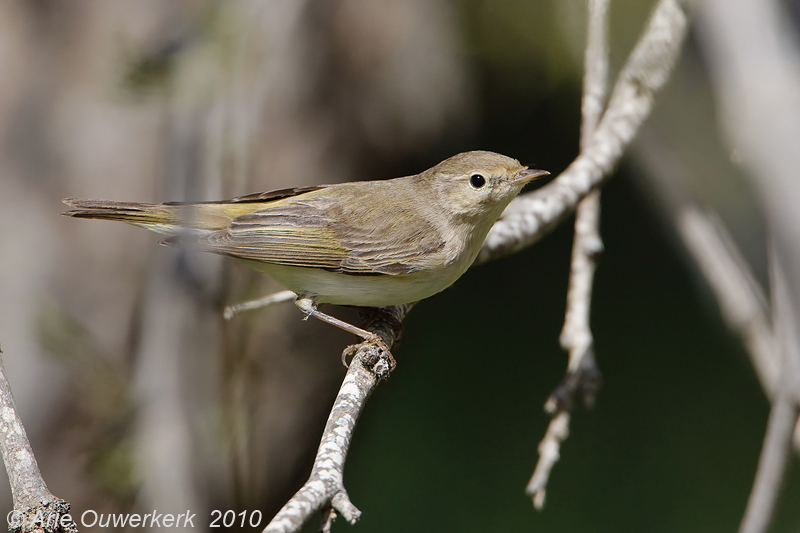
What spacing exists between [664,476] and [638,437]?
30 cm

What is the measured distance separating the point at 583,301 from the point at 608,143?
834mm

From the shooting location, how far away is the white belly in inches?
111

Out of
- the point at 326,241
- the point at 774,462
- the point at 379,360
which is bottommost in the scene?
the point at 379,360

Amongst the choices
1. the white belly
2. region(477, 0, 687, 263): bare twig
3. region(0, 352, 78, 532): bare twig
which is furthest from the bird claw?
region(0, 352, 78, 532): bare twig

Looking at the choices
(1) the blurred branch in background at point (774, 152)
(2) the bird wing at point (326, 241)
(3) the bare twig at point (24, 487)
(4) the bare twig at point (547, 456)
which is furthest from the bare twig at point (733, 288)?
(3) the bare twig at point (24, 487)

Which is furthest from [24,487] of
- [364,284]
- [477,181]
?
[477,181]

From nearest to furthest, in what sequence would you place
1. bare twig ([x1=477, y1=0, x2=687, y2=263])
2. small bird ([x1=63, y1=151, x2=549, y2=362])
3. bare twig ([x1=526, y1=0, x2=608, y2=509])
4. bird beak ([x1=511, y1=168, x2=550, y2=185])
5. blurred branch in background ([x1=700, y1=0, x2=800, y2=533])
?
blurred branch in background ([x1=700, y1=0, x2=800, y2=533]) < bare twig ([x1=526, y1=0, x2=608, y2=509]) < bird beak ([x1=511, y1=168, x2=550, y2=185]) < small bird ([x1=63, y1=151, x2=549, y2=362]) < bare twig ([x1=477, y1=0, x2=687, y2=263])

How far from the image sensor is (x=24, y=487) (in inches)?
62.1

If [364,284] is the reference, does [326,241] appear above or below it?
above

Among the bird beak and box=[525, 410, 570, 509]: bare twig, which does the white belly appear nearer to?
the bird beak

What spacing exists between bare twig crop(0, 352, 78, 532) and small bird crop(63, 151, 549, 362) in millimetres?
1073

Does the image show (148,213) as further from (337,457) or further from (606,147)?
(606,147)

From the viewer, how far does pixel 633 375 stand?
4906 mm

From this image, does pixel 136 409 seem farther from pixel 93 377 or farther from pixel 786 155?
pixel 786 155
